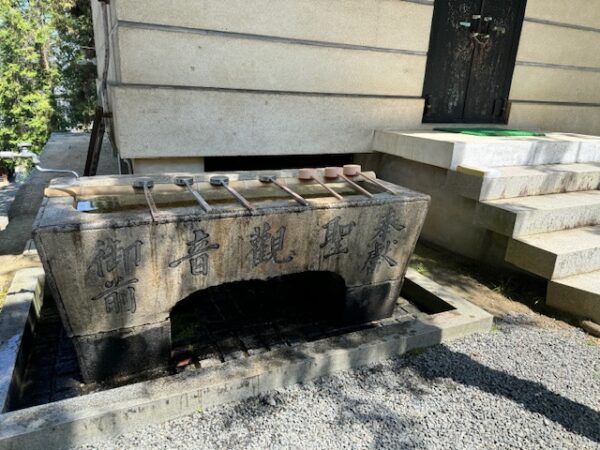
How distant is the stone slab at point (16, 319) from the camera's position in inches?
109

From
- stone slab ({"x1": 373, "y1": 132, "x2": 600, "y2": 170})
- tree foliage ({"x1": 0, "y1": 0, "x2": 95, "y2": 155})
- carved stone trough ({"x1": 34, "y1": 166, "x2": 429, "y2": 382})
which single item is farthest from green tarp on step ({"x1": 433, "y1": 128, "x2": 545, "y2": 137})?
tree foliage ({"x1": 0, "y1": 0, "x2": 95, "y2": 155})

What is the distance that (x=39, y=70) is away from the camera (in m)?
22.5

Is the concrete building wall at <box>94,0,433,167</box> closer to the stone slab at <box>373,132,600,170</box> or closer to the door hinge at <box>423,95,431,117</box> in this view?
the door hinge at <box>423,95,431,117</box>

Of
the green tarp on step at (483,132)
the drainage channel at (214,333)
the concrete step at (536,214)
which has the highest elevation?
the green tarp on step at (483,132)

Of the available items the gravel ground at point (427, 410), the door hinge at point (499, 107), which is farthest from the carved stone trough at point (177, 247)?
the door hinge at point (499, 107)

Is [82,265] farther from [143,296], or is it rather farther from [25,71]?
[25,71]

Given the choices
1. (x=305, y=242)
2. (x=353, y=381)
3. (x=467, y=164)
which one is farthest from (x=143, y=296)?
(x=467, y=164)

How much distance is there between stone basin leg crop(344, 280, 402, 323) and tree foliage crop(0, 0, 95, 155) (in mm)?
21403

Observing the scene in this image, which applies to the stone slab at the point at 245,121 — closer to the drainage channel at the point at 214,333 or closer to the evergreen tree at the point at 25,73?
the drainage channel at the point at 214,333

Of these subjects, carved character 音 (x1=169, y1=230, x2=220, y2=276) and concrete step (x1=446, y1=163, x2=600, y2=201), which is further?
concrete step (x1=446, y1=163, x2=600, y2=201)

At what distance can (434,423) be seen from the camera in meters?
2.79

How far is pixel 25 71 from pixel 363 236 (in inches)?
980

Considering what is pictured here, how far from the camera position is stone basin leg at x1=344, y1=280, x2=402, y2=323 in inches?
149

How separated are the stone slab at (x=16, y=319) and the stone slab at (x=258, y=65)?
2297mm
